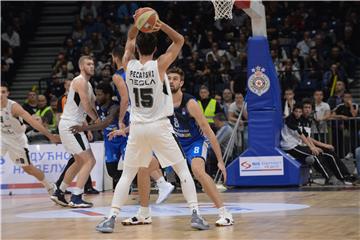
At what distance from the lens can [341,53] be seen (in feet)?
62.4

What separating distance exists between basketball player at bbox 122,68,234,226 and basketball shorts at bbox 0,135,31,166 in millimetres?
3835

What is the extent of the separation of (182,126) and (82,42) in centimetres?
1335

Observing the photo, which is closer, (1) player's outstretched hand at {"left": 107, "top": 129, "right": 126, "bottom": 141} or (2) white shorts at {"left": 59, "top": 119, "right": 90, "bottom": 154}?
(1) player's outstretched hand at {"left": 107, "top": 129, "right": 126, "bottom": 141}

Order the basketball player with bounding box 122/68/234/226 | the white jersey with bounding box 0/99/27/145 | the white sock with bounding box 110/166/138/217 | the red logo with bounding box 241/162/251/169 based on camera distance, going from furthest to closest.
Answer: the red logo with bounding box 241/162/251/169 < the white jersey with bounding box 0/99/27/145 < the basketball player with bounding box 122/68/234/226 < the white sock with bounding box 110/166/138/217

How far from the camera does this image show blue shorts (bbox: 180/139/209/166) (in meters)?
9.11

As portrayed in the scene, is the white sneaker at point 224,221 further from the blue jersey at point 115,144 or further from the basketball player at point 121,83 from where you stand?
the blue jersey at point 115,144

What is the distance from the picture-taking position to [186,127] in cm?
955

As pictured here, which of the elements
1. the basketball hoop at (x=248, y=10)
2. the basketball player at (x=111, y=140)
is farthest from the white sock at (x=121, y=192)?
the basketball hoop at (x=248, y=10)

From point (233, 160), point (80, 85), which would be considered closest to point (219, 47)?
point (233, 160)

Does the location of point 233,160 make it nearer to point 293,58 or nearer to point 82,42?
point 293,58

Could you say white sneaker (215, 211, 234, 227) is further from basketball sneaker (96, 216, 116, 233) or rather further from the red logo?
the red logo

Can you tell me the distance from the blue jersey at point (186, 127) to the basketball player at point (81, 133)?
6.46 feet

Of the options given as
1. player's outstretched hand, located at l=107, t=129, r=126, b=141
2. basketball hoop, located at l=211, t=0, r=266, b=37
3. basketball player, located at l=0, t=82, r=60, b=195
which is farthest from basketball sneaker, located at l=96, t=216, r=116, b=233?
basketball hoop, located at l=211, t=0, r=266, b=37

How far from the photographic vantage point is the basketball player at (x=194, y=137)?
332 inches
